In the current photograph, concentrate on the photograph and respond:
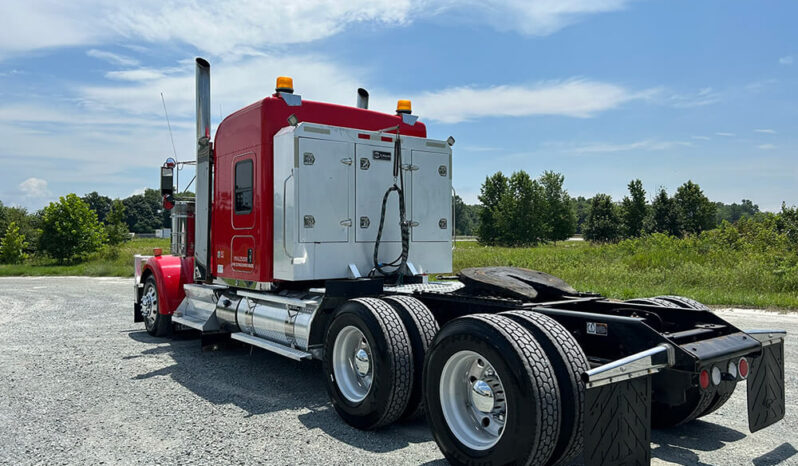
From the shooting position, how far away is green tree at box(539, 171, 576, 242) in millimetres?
67750

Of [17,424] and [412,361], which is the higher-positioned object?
[412,361]

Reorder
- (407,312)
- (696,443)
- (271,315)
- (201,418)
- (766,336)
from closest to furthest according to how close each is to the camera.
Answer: (766,336) → (696,443) → (407,312) → (201,418) → (271,315)

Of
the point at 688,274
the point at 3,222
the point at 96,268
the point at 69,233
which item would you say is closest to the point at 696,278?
the point at 688,274

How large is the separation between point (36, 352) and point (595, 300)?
7.64 m

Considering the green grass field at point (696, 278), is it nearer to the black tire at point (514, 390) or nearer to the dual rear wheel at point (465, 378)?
the dual rear wheel at point (465, 378)

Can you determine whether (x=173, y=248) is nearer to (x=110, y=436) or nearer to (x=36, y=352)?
(x=36, y=352)

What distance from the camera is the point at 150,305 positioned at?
989 cm

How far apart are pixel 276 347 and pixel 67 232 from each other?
3304 centimetres

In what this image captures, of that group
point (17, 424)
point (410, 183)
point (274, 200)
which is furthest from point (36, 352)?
point (410, 183)

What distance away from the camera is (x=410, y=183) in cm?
728

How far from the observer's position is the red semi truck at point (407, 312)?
11.8 ft

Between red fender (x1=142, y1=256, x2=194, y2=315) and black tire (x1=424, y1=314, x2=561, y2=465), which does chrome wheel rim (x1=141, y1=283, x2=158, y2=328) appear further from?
black tire (x1=424, y1=314, x2=561, y2=465)

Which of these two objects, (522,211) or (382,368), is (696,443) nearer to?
(382,368)

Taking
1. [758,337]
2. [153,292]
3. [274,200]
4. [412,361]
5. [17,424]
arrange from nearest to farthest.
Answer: [758,337] → [412,361] → [17,424] → [274,200] → [153,292]
